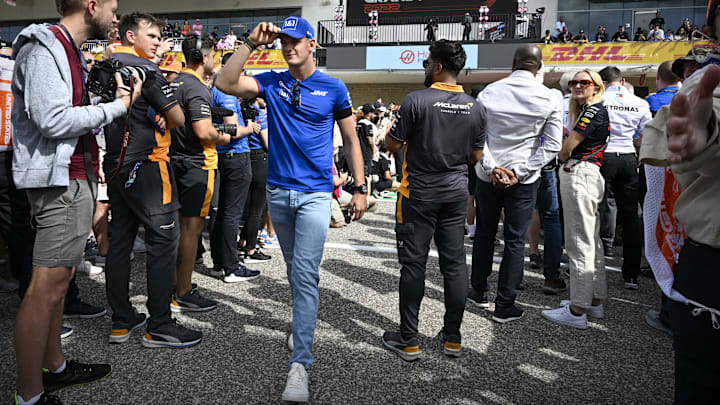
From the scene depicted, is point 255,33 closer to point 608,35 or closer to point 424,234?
point 424,234

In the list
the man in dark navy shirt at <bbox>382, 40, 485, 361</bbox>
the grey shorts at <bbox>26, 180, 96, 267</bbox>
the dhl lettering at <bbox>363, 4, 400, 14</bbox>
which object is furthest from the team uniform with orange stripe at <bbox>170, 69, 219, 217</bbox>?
the dhl lettering at <bbox>363, 4, 400, 14</bbox>

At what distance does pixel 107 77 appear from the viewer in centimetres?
207

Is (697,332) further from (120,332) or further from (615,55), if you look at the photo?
(615,55)

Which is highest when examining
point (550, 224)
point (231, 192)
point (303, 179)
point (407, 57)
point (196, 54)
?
point (407, 57)

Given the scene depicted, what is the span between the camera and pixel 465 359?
8.97 ft

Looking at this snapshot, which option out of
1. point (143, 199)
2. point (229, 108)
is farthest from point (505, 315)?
point (229, 108)

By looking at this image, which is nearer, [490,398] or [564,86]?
[490,398]

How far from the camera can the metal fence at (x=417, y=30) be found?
22562 millimetres

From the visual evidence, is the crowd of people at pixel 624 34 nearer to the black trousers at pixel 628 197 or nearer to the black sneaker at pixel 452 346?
the black trousers at pixel 628 197

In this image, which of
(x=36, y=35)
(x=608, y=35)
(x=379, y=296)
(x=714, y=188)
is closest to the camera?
(x=714, y=188)

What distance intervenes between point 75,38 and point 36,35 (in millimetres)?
201

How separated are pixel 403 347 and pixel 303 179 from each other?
48.6 inches

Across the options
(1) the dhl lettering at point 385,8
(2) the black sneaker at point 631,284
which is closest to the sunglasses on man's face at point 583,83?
(2) the black sneaker at point 631,284

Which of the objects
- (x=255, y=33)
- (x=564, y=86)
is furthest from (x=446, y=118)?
(x=564, y=86)
